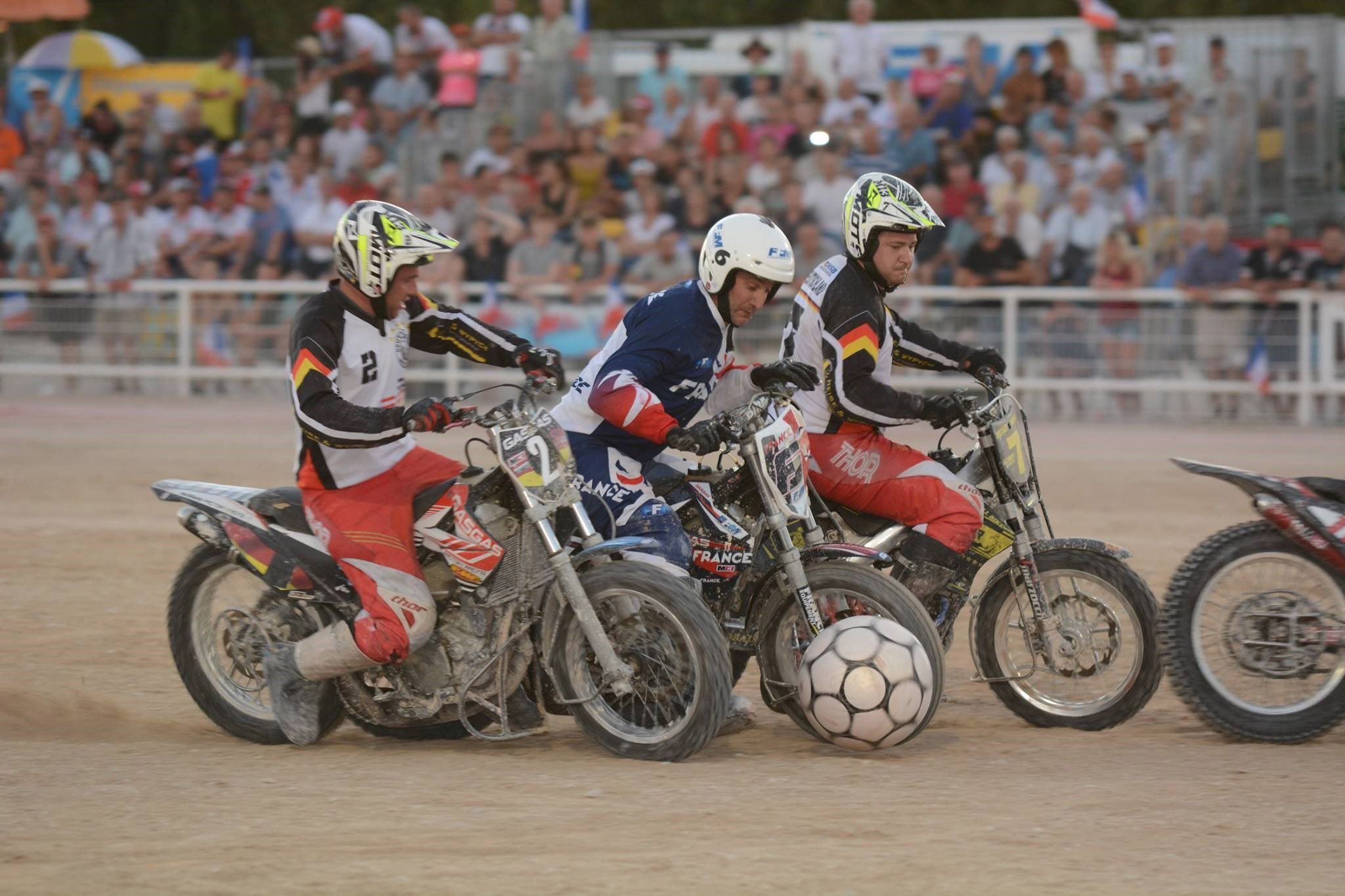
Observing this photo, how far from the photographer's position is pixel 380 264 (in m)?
5.90

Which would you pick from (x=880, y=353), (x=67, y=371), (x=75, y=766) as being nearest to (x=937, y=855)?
(x=880, y=353)

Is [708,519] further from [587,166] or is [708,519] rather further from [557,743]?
[587,166]

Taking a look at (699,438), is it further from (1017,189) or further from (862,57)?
(862,57)

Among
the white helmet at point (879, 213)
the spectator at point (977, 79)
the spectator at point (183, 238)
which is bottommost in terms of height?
the white helmet at point (879, 213)

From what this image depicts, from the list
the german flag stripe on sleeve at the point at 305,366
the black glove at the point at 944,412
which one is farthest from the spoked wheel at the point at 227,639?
the black glove at the point at 944,412

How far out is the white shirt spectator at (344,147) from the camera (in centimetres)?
1758

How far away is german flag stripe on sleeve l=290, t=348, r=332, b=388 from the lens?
5816 mm

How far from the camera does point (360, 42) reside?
60.2ft

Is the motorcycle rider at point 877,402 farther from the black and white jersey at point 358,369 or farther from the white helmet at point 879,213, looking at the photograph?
the black and white jersey at point 358,369

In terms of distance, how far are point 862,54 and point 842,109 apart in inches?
30.8

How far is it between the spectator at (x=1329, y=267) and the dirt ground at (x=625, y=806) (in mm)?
7809

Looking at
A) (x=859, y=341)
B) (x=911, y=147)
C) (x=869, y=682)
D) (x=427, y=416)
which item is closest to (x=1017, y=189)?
(x=911, y=147)

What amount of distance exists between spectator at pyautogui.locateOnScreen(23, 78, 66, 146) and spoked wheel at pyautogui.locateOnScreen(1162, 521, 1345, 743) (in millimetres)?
15897

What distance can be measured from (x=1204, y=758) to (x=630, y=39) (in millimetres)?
13282
